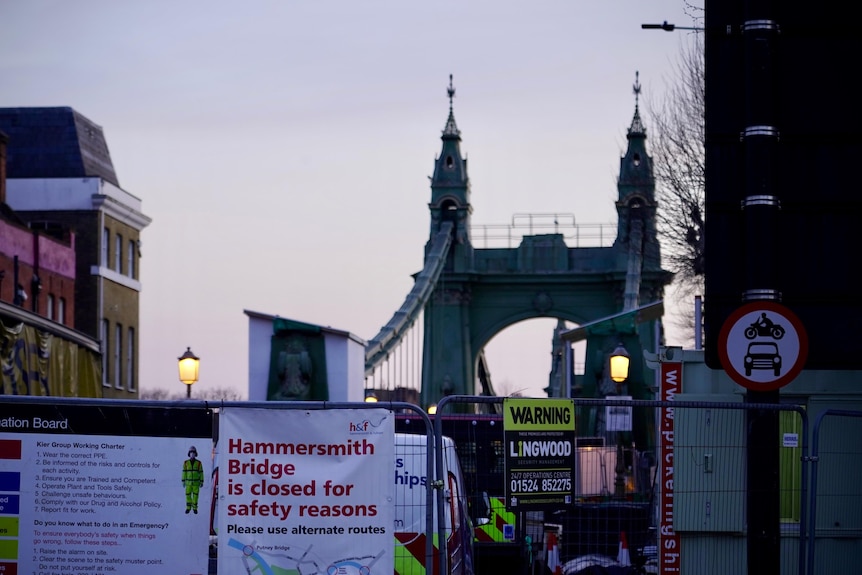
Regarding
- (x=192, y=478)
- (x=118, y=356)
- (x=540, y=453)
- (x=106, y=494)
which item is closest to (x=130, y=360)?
(x=118, y=356)

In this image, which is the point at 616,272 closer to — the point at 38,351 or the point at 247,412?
the point at 38,351

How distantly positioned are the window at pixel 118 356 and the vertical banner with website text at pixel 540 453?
4954cm

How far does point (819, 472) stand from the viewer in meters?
13.5

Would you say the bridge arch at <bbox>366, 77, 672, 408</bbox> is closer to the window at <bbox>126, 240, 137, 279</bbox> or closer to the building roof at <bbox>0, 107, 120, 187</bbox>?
the window at <bbox>126, 240, 137, 279</bbox>

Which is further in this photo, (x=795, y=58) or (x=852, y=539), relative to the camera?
(x=852, y=539)

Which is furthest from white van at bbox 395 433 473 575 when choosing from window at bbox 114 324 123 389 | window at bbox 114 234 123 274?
window at bbox 114 234 123 274

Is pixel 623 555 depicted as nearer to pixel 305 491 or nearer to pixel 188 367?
pixel 305 491

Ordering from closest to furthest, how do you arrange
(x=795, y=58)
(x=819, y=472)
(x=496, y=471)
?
(x=795, y=58) < (x=819, y=472) < (x=496, y=471)

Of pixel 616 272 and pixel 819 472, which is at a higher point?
pixel 616 272

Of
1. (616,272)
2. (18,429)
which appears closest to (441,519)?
(18,429)

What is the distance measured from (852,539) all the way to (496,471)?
3220 millimetres

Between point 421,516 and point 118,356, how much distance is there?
51072 millimetres

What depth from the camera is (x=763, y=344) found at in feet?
32.0

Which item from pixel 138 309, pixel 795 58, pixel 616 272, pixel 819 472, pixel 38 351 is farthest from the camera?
pixel 616 272
